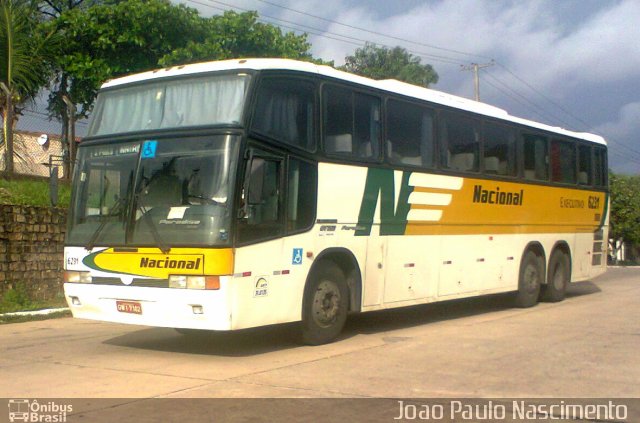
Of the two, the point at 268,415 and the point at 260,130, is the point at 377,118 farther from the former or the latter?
the point at 268,415

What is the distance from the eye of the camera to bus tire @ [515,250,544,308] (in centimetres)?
1569

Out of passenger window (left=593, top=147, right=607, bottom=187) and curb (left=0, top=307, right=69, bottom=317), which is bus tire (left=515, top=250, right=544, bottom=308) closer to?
passenger window (left=593, top=147, right=607, bottom=187)

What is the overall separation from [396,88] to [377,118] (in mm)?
837

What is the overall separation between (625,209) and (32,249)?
36862 mm

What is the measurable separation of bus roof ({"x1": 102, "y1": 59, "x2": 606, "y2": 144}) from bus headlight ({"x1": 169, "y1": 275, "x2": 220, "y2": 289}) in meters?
2.59

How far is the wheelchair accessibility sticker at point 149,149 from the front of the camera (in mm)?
9797

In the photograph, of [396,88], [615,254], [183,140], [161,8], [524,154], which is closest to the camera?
[183,140]

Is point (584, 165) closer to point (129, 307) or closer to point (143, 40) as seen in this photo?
point (129, 307)

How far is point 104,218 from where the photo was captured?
9984 mm

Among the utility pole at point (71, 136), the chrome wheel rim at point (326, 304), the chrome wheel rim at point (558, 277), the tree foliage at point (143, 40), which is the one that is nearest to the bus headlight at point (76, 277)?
the chrome wheel rim at point (326, 304)

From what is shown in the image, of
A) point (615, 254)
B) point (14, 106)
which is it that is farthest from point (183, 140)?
point (615, 254)

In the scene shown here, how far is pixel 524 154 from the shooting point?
15500 mm

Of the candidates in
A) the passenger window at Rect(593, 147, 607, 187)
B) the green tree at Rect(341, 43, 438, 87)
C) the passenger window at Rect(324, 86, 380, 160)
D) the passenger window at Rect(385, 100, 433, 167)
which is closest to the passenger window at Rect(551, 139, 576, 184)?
the passenger window at Rect(593, 147, 607, 187)

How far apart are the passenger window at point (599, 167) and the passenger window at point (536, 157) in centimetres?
253
